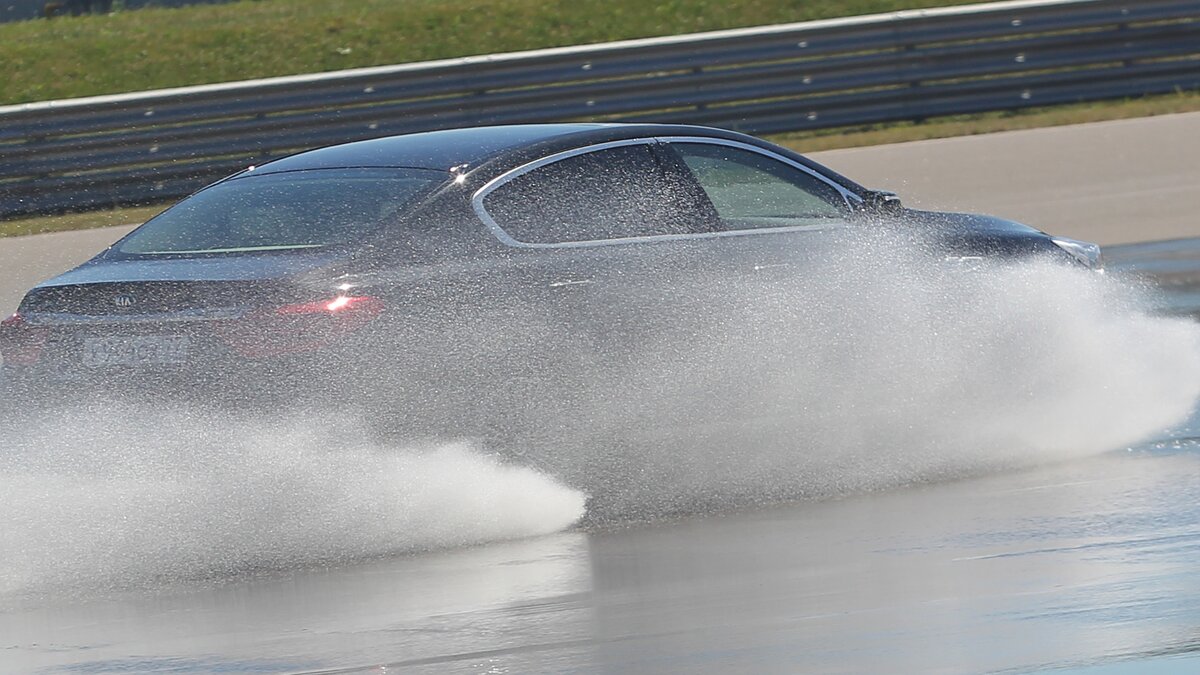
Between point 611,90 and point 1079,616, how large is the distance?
502 inches

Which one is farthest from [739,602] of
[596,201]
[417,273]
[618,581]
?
[596,201]

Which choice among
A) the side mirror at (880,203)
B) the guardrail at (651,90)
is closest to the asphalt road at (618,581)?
the side mirror at (880,203)

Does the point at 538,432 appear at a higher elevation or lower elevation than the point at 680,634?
higher

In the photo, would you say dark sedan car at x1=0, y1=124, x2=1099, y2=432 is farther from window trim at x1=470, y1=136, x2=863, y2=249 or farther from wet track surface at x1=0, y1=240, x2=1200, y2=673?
wet track surface at x1=0, y1=240, x2=1200, y2=673

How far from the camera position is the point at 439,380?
22.2ft

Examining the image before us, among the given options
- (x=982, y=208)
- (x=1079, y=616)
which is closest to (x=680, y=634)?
(x=1079, y=616)

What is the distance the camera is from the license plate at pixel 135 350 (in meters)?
6.47

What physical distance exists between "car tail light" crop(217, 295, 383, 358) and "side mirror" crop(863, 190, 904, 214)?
114 inches

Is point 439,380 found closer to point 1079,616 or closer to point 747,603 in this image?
point 747,603

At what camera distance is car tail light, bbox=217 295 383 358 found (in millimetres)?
6426

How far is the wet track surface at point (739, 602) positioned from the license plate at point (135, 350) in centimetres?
75

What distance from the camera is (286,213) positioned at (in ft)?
23.3

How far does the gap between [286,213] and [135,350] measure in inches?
34.1

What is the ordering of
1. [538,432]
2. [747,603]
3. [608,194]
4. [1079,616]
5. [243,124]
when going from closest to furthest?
[1079,616] → [747,603] → [538,432] → [608,194] → [243,124]
